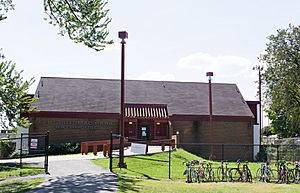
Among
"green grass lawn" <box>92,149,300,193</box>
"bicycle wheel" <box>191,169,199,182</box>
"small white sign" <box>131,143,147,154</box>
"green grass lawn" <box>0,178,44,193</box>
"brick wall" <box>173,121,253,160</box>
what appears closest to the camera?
"green grass lawn" <box>0,178,44,193</box>

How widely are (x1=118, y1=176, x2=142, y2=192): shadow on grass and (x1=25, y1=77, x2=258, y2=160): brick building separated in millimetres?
21601

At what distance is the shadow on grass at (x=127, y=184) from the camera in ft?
48.9

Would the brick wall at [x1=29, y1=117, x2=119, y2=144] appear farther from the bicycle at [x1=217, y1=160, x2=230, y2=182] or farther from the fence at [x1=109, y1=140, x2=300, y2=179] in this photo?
the bicycle at [x1=217, y1=160, x2=230, y2=182]

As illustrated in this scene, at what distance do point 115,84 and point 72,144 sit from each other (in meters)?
11.3

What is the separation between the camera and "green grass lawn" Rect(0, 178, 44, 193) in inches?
577

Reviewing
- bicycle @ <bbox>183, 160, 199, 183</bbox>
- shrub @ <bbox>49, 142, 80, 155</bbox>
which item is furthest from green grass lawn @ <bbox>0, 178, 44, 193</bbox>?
shrub @ <bbox>49, 142, 80, 155</bbox>

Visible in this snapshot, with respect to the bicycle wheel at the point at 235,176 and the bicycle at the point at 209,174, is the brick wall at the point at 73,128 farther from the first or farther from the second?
the bicycle at the point at 209,174

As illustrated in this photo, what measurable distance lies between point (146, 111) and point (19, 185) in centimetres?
2613

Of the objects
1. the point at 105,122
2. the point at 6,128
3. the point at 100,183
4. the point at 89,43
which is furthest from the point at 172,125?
the point at 100,183

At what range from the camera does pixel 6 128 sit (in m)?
30.1

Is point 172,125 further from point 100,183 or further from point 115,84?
point 100,183

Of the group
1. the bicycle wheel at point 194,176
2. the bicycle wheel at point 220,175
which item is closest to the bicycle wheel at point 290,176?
the bicycle wheel at point 220,175

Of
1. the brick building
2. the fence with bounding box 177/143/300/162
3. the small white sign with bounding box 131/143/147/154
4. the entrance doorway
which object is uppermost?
the brick building

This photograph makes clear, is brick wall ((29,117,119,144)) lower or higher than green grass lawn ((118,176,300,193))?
higher
